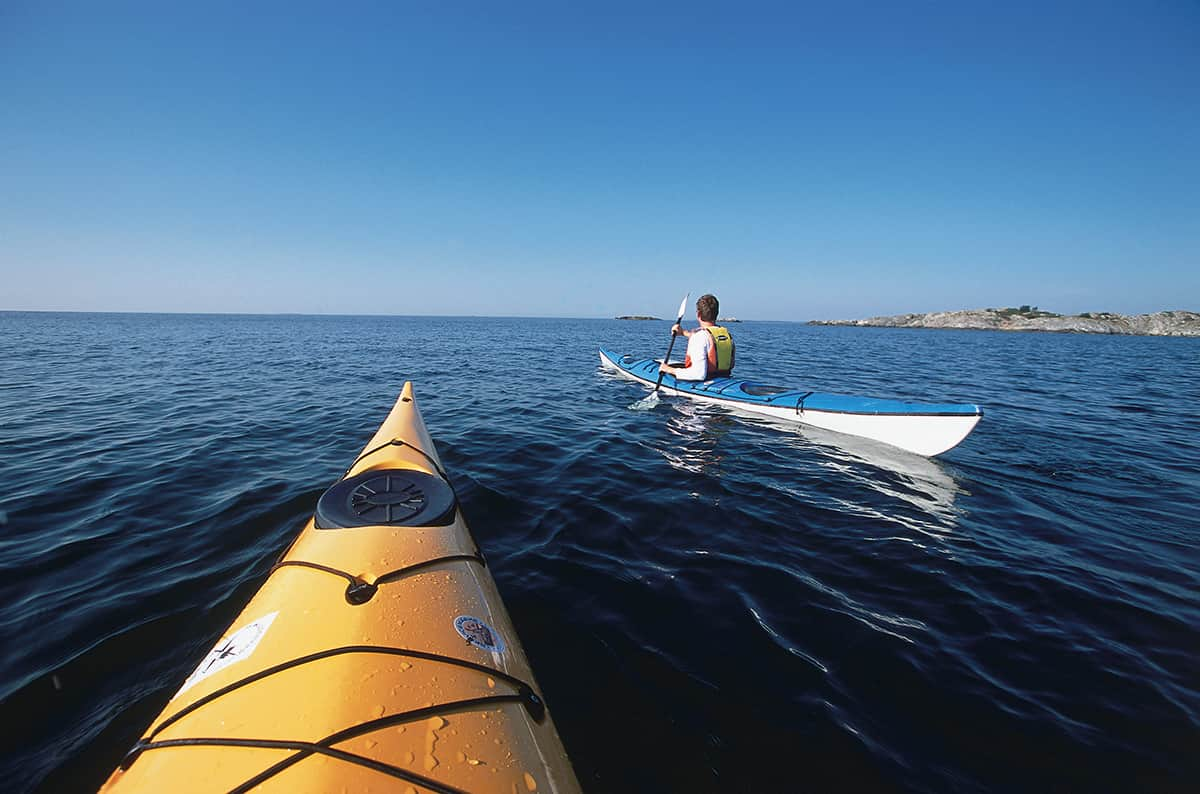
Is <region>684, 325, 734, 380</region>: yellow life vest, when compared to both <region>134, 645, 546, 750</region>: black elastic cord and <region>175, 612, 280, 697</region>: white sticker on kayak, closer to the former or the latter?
<region>134, 645, 546, 750</region>: black elastic cord

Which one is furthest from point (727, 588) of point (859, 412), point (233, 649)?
point (859, 412)

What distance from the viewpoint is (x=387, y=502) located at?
3.46 metres

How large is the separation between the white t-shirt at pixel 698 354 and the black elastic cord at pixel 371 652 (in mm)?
9442

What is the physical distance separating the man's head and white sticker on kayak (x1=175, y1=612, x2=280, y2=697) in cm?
926

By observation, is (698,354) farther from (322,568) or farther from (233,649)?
(233,649)

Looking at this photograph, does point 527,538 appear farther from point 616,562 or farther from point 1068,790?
point 1068,790

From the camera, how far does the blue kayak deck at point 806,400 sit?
7.10 meters

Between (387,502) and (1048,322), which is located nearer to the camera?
(387,502)

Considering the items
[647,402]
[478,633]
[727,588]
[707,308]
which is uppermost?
[707,308]

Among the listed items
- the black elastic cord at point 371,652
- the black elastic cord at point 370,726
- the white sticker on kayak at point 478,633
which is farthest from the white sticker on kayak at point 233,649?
the white sticker on kayak at point 478,633

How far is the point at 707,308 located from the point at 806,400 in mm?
3101

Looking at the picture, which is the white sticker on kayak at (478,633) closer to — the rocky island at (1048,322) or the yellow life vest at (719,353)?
the yellow life vest at (719,353)

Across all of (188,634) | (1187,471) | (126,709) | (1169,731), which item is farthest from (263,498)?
(1187,471)

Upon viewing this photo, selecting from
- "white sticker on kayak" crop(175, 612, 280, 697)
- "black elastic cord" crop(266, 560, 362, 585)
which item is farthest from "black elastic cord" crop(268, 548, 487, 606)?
"white sticker on kayak" crop(175, 612, 280, 697)
